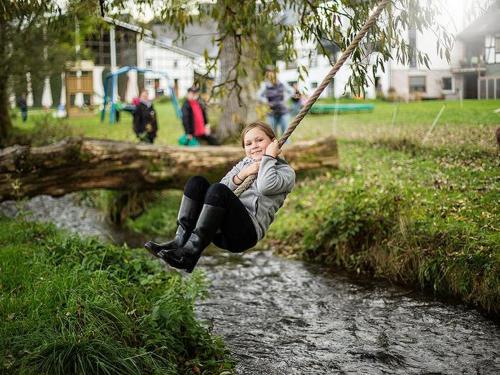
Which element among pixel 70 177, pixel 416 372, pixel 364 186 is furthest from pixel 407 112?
pixel 416 372

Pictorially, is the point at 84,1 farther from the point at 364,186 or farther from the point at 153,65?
the point at 153,65

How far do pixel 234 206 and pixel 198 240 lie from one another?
36 cm

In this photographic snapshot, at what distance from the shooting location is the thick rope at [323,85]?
16.0 ft

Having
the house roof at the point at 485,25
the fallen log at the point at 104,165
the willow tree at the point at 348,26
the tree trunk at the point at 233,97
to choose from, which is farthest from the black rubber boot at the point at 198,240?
the tree trunk at the point at 233,97

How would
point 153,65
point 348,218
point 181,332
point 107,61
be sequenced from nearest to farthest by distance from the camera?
point 181,332
point 348,218
point 107,61
point 153,65

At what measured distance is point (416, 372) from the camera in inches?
230

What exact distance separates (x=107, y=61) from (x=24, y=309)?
3724cm

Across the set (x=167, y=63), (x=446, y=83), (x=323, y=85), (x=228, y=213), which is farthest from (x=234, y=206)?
(x=167, y=63)

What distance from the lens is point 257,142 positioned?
5.40 metres

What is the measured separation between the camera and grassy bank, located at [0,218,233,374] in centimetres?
Result: 457

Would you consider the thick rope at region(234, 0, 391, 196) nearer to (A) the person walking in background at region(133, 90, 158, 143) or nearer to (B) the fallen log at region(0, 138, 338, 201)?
(B) the fallen log at region(0, 138, 338, 201)

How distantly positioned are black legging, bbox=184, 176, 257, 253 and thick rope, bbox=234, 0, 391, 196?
0.10 meters

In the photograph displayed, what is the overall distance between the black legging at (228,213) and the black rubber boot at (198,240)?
0.21ft

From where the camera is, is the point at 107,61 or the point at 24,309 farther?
the point at 107,61
